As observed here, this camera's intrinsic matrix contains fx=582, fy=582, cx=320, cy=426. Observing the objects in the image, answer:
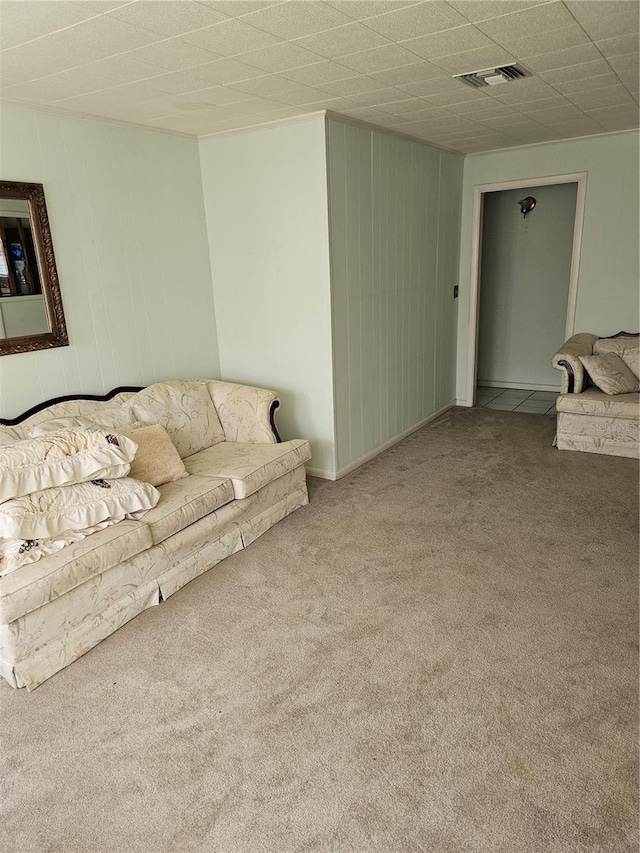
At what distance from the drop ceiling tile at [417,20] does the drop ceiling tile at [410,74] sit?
397 mm

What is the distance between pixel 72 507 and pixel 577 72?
325 cm

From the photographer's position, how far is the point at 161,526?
2.74 metres

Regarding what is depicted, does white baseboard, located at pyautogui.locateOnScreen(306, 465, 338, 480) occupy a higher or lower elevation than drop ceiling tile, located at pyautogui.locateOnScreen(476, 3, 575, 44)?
lower

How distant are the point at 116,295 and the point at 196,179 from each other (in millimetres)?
1137

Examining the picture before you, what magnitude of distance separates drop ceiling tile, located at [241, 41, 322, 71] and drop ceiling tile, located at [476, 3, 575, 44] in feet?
2.37

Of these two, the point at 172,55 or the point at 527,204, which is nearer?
the point at 172,55

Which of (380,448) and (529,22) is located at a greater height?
(529,22)

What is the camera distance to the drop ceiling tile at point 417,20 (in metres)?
2.10

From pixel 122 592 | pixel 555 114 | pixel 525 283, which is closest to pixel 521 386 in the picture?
pixel 525 283

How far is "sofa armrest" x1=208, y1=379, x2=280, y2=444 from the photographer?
12.3 ft

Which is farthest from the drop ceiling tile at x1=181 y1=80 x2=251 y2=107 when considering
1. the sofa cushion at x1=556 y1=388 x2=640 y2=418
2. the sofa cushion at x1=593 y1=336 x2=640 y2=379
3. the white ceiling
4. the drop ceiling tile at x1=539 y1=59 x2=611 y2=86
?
the sofa cushion at x1=593 y1=336 x2=640 y2=379

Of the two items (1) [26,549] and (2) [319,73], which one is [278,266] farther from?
(1) [26,549]

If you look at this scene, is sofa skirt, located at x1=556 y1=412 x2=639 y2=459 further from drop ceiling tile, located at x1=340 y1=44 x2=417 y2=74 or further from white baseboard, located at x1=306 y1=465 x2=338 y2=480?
drop ceiling tile, located at x1=340 y1=44 x2=417 y2=74

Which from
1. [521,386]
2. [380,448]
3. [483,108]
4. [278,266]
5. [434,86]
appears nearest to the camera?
[434,86]
